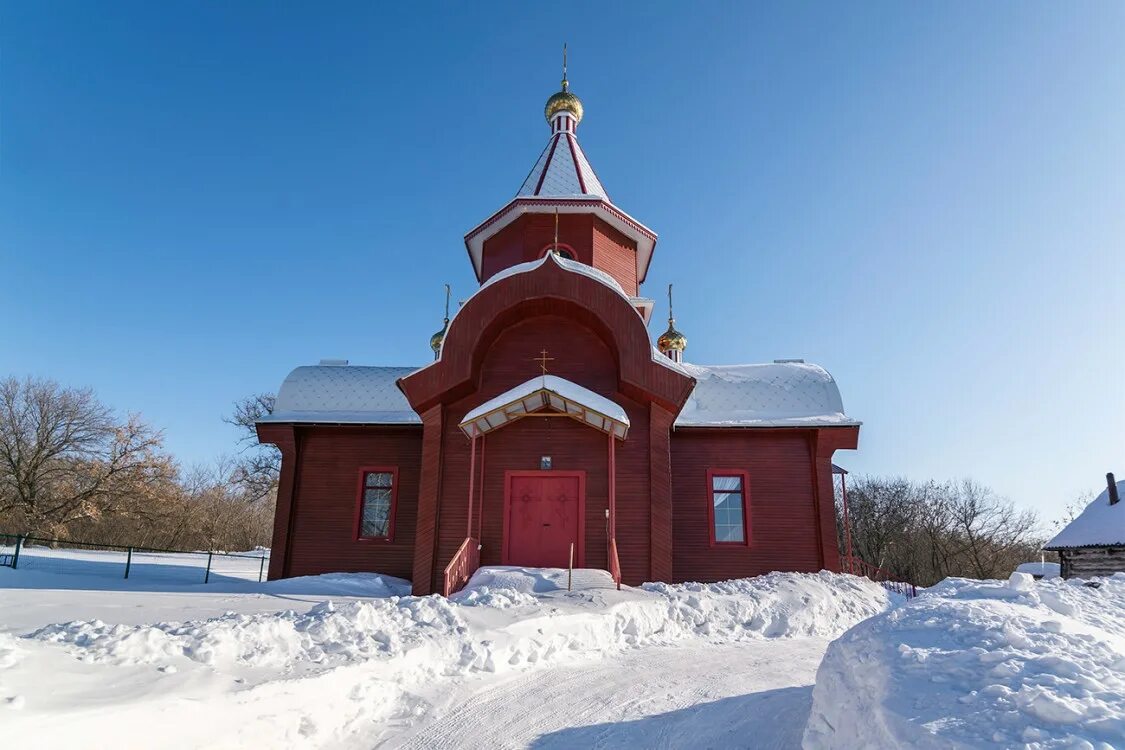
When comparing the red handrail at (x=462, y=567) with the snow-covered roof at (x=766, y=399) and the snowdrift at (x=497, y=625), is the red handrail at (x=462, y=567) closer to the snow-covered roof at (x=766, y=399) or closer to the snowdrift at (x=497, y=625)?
the snowdrift at (x=497, y=625)

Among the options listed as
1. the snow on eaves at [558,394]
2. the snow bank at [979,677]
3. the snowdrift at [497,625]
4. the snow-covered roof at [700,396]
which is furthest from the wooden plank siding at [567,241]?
the snow bank at [979,677]

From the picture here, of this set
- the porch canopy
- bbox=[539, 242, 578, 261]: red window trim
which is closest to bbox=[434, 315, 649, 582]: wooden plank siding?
the porch canopy

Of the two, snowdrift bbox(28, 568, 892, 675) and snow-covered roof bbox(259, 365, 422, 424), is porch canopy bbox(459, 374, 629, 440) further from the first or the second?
Answer: snow-covered roof bbox(259, 365, 422, 424)

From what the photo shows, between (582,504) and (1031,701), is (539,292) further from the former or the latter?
(1031,701)

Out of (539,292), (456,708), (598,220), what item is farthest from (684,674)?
(598,220)

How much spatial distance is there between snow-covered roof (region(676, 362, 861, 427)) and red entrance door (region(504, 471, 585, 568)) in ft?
9.34

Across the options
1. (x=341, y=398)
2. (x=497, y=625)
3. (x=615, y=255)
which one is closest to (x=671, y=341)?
(x=615, y=255)

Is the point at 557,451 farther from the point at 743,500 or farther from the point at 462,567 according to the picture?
the point at 743,500

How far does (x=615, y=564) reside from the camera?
34.9 feet

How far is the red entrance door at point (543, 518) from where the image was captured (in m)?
11.9

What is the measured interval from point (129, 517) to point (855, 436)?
90.1 feet

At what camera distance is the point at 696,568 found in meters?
12.9

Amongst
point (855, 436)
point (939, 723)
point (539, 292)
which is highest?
point (539, 292)

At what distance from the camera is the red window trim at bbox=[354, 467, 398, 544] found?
1398cm
